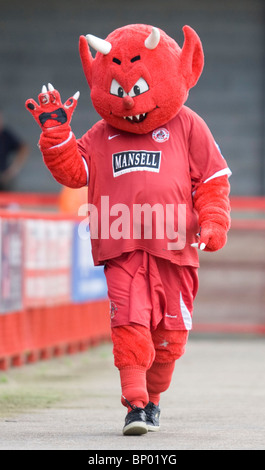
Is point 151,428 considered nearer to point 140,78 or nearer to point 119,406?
point 119,406

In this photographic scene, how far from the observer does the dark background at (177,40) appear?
663 inches

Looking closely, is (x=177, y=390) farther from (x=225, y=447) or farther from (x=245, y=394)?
(x=225, y=447)

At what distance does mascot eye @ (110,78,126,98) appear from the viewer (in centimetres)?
541

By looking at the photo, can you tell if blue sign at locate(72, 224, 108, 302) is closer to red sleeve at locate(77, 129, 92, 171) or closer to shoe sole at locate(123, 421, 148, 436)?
red sleeve at locate(77, 129, 92, 171)

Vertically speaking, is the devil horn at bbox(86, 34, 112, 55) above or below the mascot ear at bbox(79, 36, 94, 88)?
below

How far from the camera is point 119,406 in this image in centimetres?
659

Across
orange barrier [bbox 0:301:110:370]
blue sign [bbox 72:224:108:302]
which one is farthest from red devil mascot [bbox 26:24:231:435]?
blue sign [bbox 72:224:108:302]

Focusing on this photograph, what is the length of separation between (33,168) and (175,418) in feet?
37.4

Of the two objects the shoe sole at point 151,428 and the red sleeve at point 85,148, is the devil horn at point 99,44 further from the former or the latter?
the shoe sole at point 151,428

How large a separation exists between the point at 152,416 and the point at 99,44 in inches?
75.8

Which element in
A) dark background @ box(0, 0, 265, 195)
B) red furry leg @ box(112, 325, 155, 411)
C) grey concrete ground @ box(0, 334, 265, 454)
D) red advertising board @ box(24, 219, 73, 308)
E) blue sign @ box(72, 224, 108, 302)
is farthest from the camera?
dark background @ box(0, 0, 265, 195)

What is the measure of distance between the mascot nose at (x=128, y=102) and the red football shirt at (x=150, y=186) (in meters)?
0.21

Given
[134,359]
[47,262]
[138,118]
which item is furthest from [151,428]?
[47,262]

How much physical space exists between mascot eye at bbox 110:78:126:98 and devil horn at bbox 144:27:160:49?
248mm
